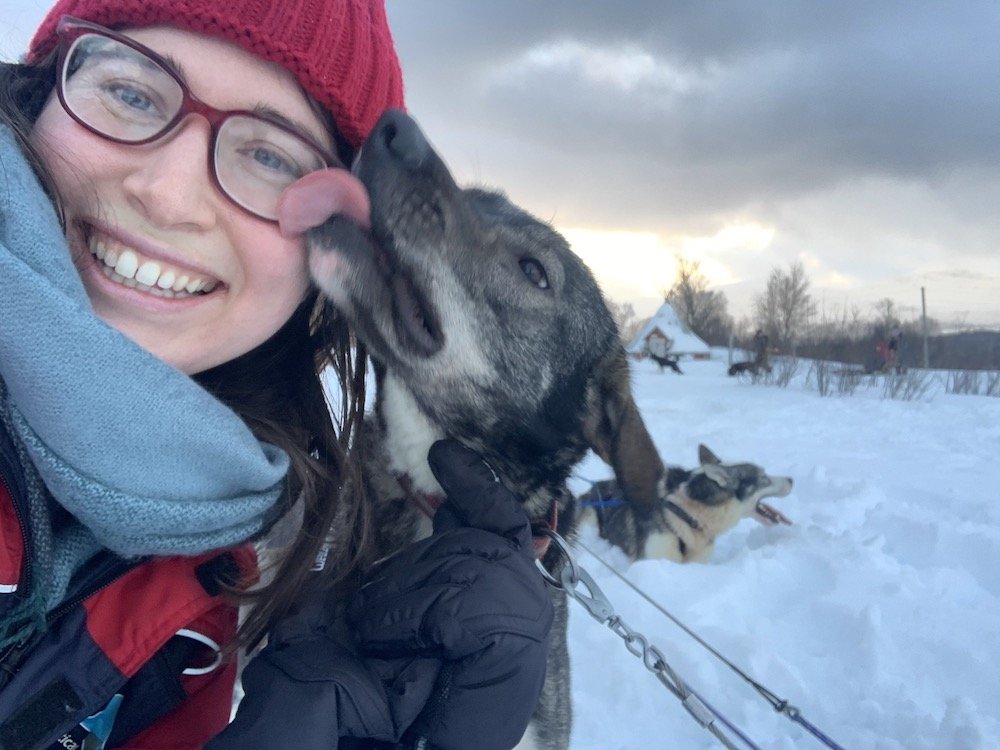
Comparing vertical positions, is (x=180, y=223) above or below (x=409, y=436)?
above

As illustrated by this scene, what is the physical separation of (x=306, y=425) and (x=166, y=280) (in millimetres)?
664

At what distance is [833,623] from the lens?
160 inches

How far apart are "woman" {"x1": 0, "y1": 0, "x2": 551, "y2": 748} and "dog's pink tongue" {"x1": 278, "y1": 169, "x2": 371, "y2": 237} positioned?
0.01 m

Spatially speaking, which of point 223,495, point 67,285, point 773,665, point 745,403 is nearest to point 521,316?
A: point 223,495

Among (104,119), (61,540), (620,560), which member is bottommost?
(620,560)

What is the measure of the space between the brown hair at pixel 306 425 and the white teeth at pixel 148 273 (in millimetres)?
490

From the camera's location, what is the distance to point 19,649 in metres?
1.27

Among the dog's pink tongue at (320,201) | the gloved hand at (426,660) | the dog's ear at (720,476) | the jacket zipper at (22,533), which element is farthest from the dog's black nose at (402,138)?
the dog's ear at (720,476)

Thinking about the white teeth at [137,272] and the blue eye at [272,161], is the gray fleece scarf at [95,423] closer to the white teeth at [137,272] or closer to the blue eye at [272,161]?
the white teeth at [137,272]

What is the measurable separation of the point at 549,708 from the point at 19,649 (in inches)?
64.8

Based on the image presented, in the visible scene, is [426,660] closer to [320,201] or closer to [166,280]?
[166,280]

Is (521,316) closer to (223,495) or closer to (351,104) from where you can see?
(351,104)

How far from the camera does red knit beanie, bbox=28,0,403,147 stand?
1.43m

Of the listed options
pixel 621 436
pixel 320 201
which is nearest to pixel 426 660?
pixel 320 201
